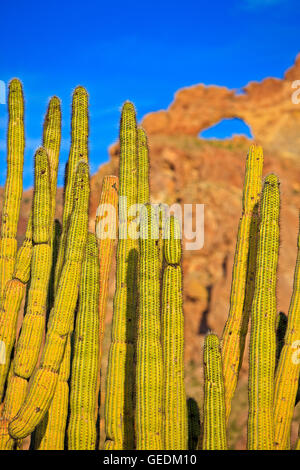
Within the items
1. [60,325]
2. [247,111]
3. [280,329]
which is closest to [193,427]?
[280,329]

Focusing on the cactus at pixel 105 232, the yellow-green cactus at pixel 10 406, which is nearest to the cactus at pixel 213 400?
the cactus at pixel 105 232

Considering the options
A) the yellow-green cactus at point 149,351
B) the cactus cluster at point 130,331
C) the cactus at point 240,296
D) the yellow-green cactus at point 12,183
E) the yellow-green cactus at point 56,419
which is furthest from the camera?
Answer: the yellow-green cactus at point 12,183

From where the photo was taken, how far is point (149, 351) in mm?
5051

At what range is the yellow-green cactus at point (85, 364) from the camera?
535 cm

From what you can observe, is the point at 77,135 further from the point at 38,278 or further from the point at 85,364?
the point at 85,364

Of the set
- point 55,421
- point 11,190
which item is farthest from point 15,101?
point 55,421

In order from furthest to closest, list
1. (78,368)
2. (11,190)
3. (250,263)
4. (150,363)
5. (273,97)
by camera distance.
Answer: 1. (273,97)
2. (11,190)
3. (250,263)
4. (78,368)
5. (150,363)

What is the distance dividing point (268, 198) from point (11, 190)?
264cm

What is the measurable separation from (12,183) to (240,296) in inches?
103

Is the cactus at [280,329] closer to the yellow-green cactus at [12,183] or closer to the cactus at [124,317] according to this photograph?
the cactus at [124,317]

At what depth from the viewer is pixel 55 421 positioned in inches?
217

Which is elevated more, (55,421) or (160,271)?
(160,271)

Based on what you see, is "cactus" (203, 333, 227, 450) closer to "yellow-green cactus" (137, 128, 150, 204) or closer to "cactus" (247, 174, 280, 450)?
"cactus" (247, 174, 280, 450)
